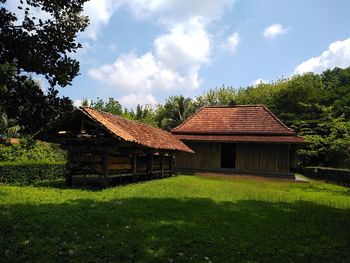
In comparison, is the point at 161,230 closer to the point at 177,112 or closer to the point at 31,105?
the point at 31,105

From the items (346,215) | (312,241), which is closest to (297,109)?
(346,215)

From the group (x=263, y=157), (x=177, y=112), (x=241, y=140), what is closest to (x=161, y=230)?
(x=241, y=140)

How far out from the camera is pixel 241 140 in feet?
92.2

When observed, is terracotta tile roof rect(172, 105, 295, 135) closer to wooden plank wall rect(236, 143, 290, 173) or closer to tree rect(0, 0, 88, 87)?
wooden plank wall rect(236, 143, 290, 173)

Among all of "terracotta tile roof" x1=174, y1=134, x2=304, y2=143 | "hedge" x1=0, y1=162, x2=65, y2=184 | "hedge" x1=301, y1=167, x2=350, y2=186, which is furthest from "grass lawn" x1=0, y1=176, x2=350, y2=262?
"terracotta tile roof" x1=174, y1=134, x2=304, y2=143

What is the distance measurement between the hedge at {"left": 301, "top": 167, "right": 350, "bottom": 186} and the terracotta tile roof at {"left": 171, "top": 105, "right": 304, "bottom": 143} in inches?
135

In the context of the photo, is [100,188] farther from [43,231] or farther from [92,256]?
[92,256]

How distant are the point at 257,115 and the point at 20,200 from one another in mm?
23928

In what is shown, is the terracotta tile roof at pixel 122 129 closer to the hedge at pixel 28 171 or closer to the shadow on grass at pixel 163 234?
the hedge at pixel 28 171

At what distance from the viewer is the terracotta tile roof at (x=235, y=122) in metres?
29.8

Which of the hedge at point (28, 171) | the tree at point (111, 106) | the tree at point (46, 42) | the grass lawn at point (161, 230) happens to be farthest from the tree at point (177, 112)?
the tree at point (46, 42)

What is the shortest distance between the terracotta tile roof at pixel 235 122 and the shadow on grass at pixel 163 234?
60.2ft

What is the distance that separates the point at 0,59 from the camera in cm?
588

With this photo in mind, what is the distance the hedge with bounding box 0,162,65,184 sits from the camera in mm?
17031
